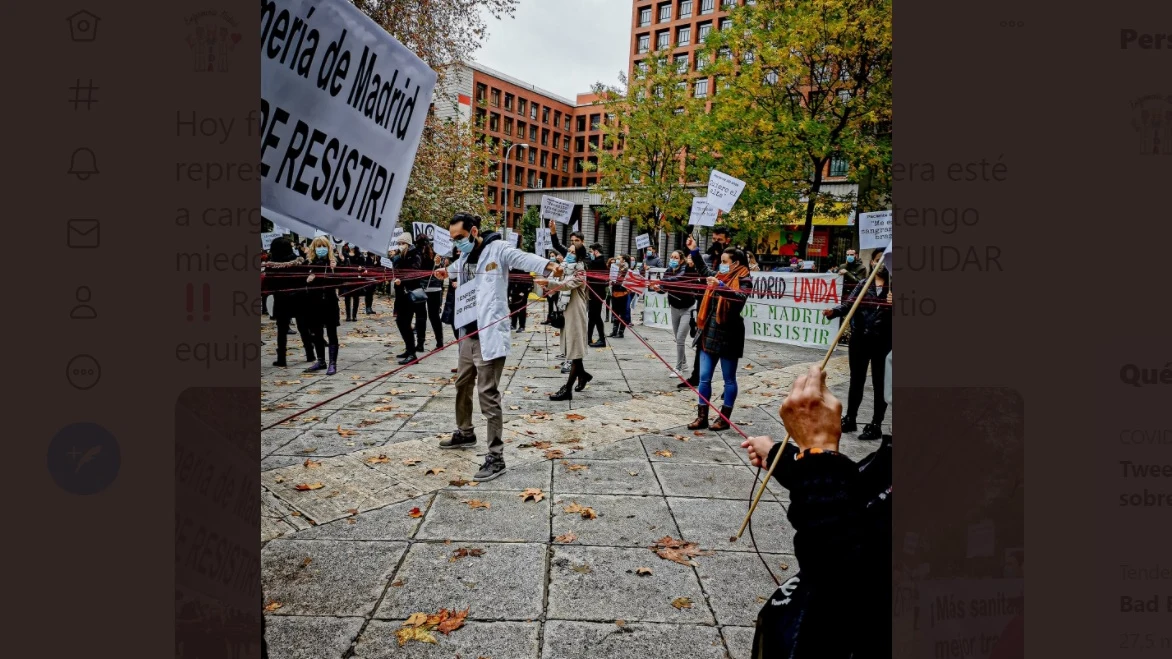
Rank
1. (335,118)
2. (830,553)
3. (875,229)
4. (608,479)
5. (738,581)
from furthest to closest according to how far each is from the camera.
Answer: (875,229)
(608,479)
(738,581)
(335,118)
(830,553)

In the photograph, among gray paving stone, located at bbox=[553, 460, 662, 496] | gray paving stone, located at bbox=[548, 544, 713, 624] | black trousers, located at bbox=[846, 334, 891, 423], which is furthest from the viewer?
black trousers, located at bbox=[846, 334, 891, 423]

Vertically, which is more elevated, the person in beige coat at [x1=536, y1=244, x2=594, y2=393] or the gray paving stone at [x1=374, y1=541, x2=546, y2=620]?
the person in beige coat at [x1=536, y1=244, x2=594, y2=393]

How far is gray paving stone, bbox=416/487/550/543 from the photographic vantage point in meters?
4.05

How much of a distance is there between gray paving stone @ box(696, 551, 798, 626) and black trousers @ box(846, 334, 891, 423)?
3498 mm

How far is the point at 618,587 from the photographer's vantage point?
11.3 ft

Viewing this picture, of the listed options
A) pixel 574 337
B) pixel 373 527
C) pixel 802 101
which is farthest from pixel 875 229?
pixel 802 101

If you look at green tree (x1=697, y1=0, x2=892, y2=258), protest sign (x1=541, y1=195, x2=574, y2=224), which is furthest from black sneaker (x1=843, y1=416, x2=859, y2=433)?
green tree (x1=697, y1=0, x2=892, y2=258)

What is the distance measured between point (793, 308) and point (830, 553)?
13.4 metres

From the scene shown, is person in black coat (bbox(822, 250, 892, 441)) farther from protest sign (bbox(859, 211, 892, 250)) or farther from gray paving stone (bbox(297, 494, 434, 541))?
gray paving stone (bbox(297, 494, 434, 541))

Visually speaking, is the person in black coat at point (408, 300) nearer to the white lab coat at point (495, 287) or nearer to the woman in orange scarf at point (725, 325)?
the white lab coat at point (495, 287)

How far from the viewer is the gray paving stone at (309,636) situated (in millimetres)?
2797
